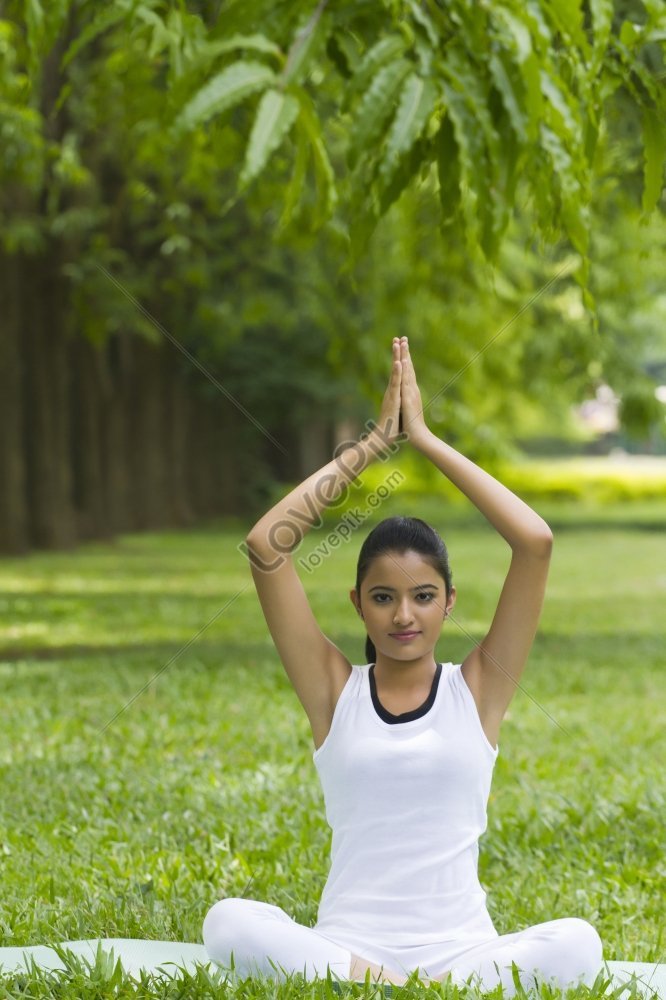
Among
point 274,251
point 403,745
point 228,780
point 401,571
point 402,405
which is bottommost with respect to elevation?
point 228,780

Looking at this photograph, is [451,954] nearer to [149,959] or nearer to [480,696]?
[480,696]

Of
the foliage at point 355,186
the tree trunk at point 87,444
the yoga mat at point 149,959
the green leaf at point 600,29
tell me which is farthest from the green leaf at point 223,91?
the tree trunk at point 87,444

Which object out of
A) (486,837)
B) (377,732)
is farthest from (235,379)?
(377,732)

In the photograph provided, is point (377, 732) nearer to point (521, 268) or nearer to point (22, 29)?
point (22, 29)

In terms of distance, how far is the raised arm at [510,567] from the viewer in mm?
2920

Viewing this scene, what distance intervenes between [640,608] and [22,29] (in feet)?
25.2

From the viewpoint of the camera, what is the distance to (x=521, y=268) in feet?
47.1

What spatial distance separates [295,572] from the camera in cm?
299

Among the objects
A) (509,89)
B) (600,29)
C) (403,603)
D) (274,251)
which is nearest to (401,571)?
(403,603)

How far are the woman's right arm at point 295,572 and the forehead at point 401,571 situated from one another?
17cm

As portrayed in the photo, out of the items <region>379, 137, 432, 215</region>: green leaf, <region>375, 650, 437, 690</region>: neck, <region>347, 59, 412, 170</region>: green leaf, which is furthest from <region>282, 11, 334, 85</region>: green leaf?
<region>375, 650, 437, 690</region>: neck

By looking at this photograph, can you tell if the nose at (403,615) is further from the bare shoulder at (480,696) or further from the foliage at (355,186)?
the foliage at (355,186)

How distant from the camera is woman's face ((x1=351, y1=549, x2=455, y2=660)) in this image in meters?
2.92

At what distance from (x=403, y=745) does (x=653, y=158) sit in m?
1.52
